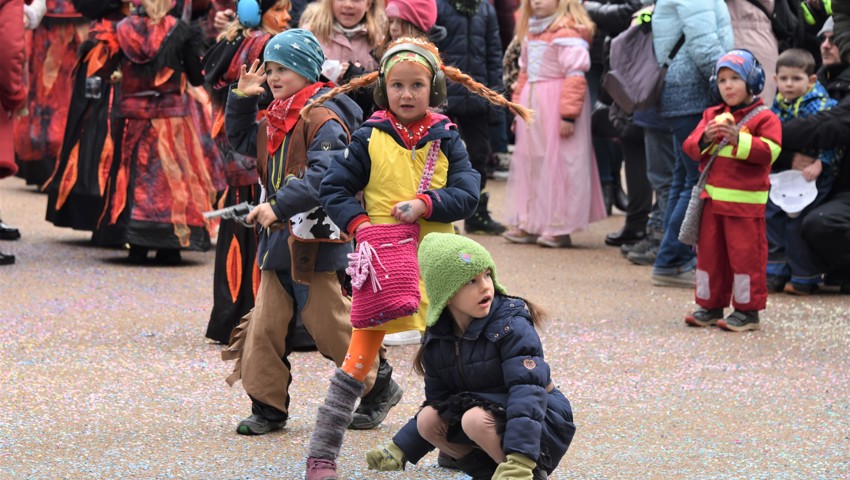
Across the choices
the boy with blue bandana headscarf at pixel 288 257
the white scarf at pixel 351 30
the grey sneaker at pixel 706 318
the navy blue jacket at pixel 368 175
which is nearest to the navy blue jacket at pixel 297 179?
the boy with blue bandana headscarf at pixel 288 257

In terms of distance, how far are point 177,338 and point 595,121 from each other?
4.64 meters

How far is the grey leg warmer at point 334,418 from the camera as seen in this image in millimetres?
4562

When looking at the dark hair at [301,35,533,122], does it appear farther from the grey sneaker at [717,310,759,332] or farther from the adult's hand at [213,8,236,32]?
the adult's hand at [213,8,236,32]

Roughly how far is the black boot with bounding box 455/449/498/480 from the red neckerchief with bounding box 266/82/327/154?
4.86 feet

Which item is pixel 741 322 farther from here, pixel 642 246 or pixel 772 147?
pixel 642 246

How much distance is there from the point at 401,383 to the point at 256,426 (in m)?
1.04

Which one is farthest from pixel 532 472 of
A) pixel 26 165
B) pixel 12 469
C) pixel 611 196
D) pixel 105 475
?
pixel 26 165

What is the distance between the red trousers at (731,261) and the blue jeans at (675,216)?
3.94 feet

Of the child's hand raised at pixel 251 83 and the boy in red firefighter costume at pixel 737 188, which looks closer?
the child's hand raised at pixel 251 83

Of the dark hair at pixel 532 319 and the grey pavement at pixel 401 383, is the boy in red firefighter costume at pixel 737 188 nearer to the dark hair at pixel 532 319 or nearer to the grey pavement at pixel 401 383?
the grey pavement at pixel 401 383

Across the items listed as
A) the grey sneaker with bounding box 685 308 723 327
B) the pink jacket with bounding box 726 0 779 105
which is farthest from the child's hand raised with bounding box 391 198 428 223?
the pink jacket with bounding box 726 0 779 105

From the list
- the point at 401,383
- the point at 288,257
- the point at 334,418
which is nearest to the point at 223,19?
the point at 401,383

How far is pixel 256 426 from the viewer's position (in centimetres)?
519

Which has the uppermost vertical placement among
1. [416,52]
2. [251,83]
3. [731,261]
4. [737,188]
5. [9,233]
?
[416,52]
